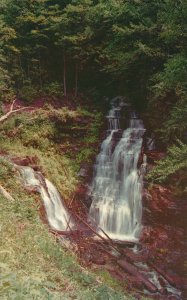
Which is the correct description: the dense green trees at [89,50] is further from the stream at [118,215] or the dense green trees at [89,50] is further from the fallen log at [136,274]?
the fallen log at [136,274]

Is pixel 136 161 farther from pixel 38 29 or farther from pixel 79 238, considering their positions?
pixel 38 29

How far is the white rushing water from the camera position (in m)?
15.1

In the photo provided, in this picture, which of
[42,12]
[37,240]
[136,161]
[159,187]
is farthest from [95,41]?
[37,240]

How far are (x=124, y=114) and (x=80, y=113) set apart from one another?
8.67 ft

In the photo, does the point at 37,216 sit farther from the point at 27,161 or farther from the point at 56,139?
the point at 56,139

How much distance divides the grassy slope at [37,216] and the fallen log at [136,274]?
3.94ft

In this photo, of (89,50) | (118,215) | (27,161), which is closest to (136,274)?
(118,215)

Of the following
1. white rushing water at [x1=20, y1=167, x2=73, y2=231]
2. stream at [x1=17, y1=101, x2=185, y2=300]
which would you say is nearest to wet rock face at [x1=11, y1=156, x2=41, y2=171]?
stream at [x1=17, y1=101, x2=185, y2=300]

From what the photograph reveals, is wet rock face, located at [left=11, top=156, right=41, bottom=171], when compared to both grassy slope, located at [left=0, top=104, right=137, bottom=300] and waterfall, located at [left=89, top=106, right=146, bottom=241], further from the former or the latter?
waterfall, located at [left=89, top=106, right=146, bottom=241]

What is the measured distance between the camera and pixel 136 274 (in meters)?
12.2

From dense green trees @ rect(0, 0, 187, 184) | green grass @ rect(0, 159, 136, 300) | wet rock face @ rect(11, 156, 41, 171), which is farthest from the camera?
dense green trees @ rect(0, 0, 187, 184)

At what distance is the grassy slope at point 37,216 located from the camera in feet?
20.8

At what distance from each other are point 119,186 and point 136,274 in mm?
6573

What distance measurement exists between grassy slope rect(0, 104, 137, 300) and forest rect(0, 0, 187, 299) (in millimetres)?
66
